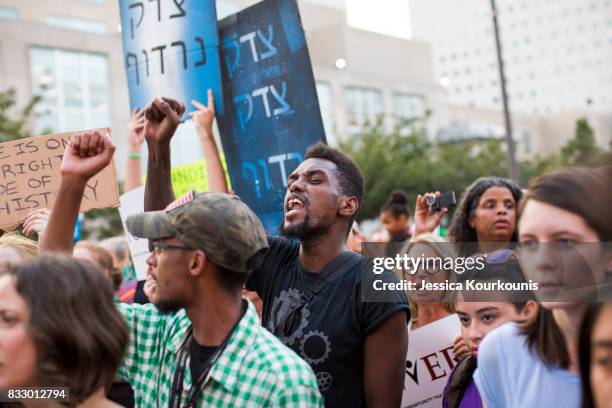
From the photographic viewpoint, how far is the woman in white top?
1.56 metres

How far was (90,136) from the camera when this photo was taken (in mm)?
2225

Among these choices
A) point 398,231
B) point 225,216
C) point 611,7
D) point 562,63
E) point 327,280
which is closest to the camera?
point 225,216

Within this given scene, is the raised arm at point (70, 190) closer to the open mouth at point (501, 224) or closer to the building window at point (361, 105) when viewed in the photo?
the open mouth at point (501, 224)

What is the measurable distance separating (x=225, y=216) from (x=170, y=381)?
1.80ft

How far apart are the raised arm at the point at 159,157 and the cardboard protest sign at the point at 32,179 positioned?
0.66m

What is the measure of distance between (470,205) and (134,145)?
2.11m

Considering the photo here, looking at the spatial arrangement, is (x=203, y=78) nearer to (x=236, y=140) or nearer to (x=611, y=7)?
(x=236, y=140)

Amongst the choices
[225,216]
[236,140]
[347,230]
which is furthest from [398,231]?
[225,216]

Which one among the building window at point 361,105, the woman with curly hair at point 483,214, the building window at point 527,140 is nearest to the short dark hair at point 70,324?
the woman with curly hair at point 483,214

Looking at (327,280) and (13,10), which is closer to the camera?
(327,280)

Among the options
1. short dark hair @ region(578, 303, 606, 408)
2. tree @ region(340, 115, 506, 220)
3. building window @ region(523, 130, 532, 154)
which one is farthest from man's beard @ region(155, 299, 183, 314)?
building window @ region(523, 130, 532, 154)

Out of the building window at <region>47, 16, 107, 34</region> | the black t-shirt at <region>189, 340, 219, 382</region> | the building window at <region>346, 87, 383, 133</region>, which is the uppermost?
the building window at <region>47, 16, 107, 34</region>

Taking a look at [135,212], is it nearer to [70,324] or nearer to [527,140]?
[70,324]

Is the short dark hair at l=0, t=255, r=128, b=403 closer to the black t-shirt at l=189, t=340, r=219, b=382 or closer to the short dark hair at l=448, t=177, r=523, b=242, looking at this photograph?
the black t-shirt at l=189, t=340, r=219, b=382
